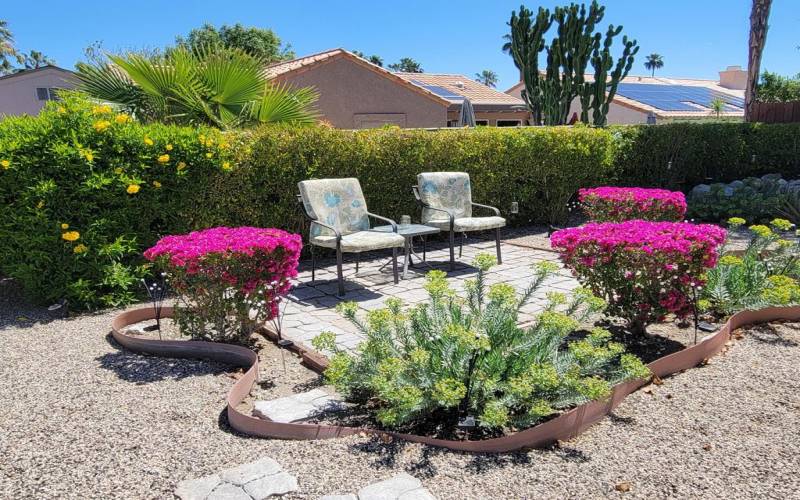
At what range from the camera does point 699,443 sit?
9.48ft

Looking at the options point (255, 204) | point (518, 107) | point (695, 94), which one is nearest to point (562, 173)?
point (255, 204)

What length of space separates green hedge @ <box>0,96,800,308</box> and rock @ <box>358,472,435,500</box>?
13.2ft

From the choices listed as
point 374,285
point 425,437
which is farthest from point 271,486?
point 374,285

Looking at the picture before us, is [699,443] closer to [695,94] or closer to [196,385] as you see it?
[196,385]

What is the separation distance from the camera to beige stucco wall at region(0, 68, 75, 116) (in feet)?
65.7

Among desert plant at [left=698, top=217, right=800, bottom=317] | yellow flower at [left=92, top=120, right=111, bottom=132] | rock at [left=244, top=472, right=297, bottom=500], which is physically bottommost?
rock at [left=244, top=472, right=297, bottom=500]

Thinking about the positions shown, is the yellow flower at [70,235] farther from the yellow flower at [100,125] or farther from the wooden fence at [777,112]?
the wooden fence at [777,112]

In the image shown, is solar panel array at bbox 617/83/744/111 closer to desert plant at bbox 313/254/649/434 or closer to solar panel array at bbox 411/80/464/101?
solar panel array at bbox 411/80/464/101

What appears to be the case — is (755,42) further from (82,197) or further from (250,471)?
(250,471)

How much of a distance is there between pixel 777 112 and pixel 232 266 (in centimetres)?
1592

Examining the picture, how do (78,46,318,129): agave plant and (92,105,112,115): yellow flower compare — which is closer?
(92,105,112,115): yellow flower

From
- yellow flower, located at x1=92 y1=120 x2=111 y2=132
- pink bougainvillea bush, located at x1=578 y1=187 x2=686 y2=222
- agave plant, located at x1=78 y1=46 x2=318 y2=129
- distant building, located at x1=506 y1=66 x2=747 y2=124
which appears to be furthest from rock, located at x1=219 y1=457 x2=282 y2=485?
distant building, located at x1=506 y1=66 x2=747 y2=124

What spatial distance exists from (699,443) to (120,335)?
393 centimetres

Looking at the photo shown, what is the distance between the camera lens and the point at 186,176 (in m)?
5.98
